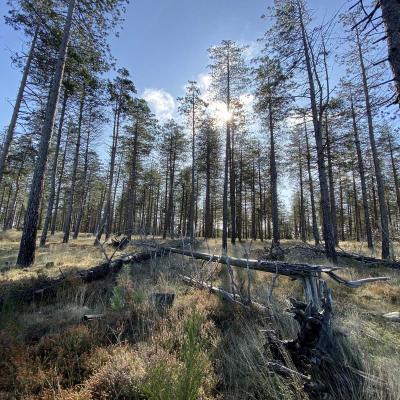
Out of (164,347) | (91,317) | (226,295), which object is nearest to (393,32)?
(226,295)

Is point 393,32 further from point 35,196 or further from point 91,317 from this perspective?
point 35,196

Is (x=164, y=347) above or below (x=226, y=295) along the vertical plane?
below

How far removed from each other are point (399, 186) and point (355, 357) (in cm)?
3391

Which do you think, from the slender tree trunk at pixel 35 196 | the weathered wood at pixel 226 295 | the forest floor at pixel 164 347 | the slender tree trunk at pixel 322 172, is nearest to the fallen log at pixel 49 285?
the forest floor at pixel 164 347

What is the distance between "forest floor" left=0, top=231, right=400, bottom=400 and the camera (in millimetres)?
2555

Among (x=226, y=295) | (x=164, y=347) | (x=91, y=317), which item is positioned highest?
(x=226, y=295)

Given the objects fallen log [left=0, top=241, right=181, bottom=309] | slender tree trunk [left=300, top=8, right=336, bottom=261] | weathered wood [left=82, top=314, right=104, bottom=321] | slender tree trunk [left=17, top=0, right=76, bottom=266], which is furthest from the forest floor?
slender tree trunk [left=300, top=8, right=336, bottom=261]

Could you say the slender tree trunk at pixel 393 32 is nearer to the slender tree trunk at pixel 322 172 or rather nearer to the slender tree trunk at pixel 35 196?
the slender tree trunk at pixel 322 172

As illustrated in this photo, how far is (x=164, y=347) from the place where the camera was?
3648 millimetres

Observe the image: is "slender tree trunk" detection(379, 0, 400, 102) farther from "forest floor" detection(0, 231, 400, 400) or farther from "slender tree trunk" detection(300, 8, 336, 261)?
"slender tree trunk" detection(300, 8, 336, 261)

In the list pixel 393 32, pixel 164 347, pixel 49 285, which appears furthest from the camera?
pixel 49 285

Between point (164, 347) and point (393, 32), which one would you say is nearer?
point (164, 347)

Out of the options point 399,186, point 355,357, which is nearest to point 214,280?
point 355,357

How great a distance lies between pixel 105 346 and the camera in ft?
12.1
